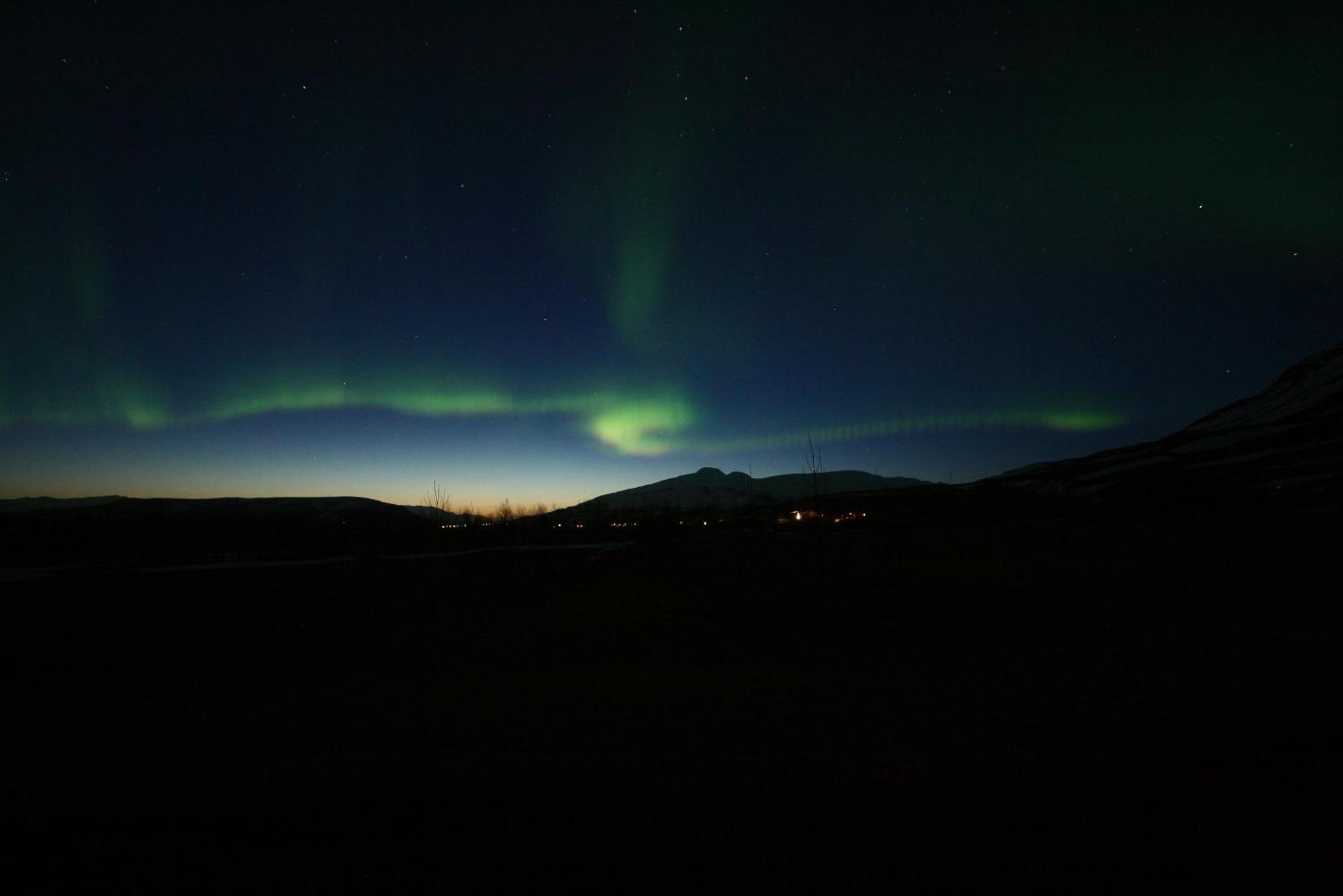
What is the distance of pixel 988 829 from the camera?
452 cm

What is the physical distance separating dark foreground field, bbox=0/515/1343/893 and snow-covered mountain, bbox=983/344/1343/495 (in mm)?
85103

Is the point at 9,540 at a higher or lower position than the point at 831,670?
higher

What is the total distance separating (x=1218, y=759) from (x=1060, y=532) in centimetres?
4198

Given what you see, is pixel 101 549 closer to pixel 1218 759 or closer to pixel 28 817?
pixel 28 817

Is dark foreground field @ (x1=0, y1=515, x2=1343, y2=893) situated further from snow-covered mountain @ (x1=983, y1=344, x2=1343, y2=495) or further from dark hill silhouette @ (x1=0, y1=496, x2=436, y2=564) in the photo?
snow-covered mountain @ (x1=983, y1=344, x2=1343, y2=495)

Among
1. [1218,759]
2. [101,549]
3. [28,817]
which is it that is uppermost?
[101,549]

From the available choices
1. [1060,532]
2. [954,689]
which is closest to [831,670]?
[954,689]

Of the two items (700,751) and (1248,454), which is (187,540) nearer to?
(700,751)

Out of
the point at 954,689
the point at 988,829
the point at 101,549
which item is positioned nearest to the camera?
the point at 988,829

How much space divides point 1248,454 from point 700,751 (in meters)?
164

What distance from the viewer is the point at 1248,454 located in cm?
11881

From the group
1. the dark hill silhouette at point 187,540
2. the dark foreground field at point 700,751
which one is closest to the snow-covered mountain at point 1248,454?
the dark foreground field at point 700,751

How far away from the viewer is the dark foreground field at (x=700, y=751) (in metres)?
4.30

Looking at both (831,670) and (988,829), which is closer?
(988,829)
